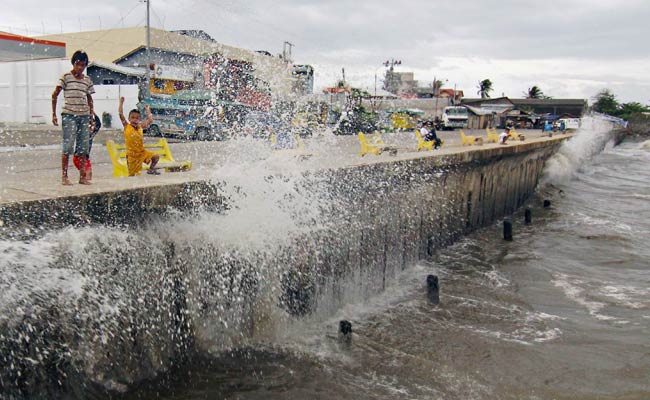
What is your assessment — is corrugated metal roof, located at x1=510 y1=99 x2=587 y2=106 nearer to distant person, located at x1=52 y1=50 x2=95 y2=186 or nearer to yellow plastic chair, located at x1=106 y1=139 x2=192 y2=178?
yellow plastic chair, located at x1=106 y1=139 x2=192 y2=178

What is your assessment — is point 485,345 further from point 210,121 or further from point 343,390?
point 210,121

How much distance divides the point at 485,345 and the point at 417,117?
37.9 meters

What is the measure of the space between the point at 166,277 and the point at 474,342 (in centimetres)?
378

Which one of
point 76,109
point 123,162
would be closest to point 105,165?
point 123,162

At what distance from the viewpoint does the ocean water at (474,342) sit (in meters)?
5.71

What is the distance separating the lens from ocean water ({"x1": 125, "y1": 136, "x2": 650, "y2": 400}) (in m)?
5.71

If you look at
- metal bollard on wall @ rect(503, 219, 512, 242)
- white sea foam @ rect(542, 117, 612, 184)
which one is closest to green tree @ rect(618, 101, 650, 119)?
white sea foam @ rect(542, 117, 612, 184)

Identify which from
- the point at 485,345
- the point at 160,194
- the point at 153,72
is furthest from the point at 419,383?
the point at 153,72

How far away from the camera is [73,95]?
615cm

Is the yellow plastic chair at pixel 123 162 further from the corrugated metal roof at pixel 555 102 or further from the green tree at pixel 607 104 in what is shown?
the green tree at pixel 607 104

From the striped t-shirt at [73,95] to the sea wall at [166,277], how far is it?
4.98ft

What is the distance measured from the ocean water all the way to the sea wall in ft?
1.05

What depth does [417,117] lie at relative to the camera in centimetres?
4369

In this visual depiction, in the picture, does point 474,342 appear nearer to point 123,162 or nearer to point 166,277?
point 166,277
